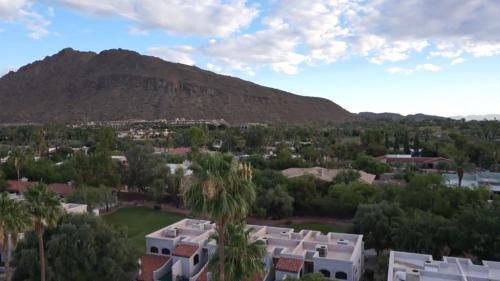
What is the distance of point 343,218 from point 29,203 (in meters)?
31.8

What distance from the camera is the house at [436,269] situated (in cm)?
2098

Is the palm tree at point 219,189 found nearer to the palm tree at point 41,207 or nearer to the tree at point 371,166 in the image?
the palm tree at point 41,207

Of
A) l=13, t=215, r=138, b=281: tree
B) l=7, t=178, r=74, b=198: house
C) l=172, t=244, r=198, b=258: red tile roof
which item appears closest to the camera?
l=13, t=215, r=138, b=281: tree

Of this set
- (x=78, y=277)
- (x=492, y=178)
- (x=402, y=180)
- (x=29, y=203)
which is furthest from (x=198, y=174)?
(x=492, y=178)

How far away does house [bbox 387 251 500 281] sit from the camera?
21.0 meters

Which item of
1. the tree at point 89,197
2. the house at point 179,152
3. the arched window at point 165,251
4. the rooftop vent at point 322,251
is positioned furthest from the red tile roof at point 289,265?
the house at point 179,152

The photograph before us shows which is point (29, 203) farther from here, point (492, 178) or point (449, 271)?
point (492, 178)

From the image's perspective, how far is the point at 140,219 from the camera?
4572 centimetres

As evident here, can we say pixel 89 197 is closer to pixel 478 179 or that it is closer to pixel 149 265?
pixel 149 265

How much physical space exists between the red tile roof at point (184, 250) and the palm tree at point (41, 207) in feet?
27.8

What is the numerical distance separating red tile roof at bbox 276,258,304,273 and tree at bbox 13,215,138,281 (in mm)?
8533

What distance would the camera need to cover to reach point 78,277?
23781 mm

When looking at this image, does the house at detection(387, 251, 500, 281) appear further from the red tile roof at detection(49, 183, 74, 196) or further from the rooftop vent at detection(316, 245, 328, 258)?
the red tile roof at detection(49, 183, 74, 196)

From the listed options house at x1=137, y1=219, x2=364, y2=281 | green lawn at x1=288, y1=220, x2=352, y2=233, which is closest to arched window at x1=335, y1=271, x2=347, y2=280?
house at x1=137, y1=219, x2=364, y2=281
